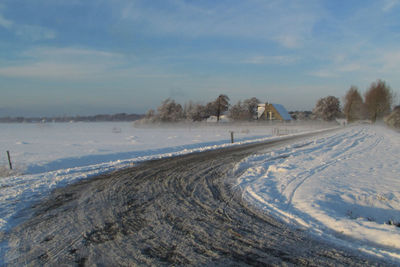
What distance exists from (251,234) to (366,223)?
2.28m

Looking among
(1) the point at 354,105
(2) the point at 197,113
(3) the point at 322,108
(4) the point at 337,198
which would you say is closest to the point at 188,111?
(2) the point at 197,113

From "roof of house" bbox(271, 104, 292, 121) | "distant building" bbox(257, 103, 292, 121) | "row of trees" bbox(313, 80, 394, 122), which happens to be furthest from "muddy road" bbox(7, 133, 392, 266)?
"row of trees" bbox(313, 80, 394, 122)

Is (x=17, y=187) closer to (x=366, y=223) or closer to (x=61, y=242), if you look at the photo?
(x=61, y=242)

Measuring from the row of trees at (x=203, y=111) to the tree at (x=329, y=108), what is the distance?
19585mm

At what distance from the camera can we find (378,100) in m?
71.6

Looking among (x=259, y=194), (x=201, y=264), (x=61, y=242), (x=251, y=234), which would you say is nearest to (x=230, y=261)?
(x=201, y=264)

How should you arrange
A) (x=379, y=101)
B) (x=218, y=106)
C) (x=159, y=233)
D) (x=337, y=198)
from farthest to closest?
1. (x=218, y=106)
2. (x=379, y=101)
3. (x=337, y=198)
4. (x=159, y=233)

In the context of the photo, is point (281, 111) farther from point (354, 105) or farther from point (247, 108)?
point (354, 105)

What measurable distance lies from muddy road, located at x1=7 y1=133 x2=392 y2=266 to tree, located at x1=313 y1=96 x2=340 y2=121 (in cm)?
7979

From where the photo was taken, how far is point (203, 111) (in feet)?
254

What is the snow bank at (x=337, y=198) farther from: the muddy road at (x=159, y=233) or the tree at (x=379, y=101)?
the tree at (x=379, y=101)

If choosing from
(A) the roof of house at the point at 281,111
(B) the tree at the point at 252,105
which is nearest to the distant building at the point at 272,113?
(A) the roof of house at the point at 281,111

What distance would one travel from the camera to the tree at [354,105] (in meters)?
75.4

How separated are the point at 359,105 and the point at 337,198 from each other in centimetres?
8296
